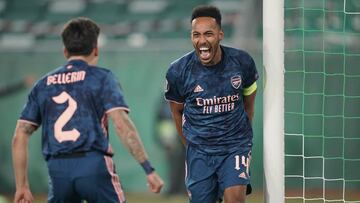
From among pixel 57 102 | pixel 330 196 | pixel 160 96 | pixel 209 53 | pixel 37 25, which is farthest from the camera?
pixel 37 25

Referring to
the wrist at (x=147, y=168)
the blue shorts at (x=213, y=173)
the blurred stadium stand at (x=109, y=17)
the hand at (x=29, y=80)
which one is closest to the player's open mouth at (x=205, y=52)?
the blue shorts at (x=213, y=173)

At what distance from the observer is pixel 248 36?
59.8 feet

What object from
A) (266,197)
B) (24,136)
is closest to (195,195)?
(266,197)

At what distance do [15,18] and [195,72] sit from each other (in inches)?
568

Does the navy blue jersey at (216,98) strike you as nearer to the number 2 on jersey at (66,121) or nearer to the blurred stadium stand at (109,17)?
the number 2 on jersey at (66,121)

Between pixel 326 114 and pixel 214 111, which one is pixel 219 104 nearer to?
pixel 214 111

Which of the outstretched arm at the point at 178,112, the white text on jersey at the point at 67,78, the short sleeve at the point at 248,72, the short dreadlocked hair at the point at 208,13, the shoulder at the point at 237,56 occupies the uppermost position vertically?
the short dreadlocked hair at the point at 208,13

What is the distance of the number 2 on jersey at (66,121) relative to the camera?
638 centimetres

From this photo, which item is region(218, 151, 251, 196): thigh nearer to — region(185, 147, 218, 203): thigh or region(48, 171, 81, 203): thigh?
region(185, 147, 218, 203): thigh

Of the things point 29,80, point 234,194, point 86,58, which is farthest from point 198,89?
point 29,80

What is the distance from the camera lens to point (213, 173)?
7.75 meters

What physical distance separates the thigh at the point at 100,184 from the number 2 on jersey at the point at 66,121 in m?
0.22

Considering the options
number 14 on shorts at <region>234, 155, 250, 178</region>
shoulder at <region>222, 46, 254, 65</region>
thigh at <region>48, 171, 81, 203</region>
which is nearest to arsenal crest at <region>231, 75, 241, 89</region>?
shoulder at <region>222, 46, 254, 65</region>

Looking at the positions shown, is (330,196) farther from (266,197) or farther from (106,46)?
(266,197)
